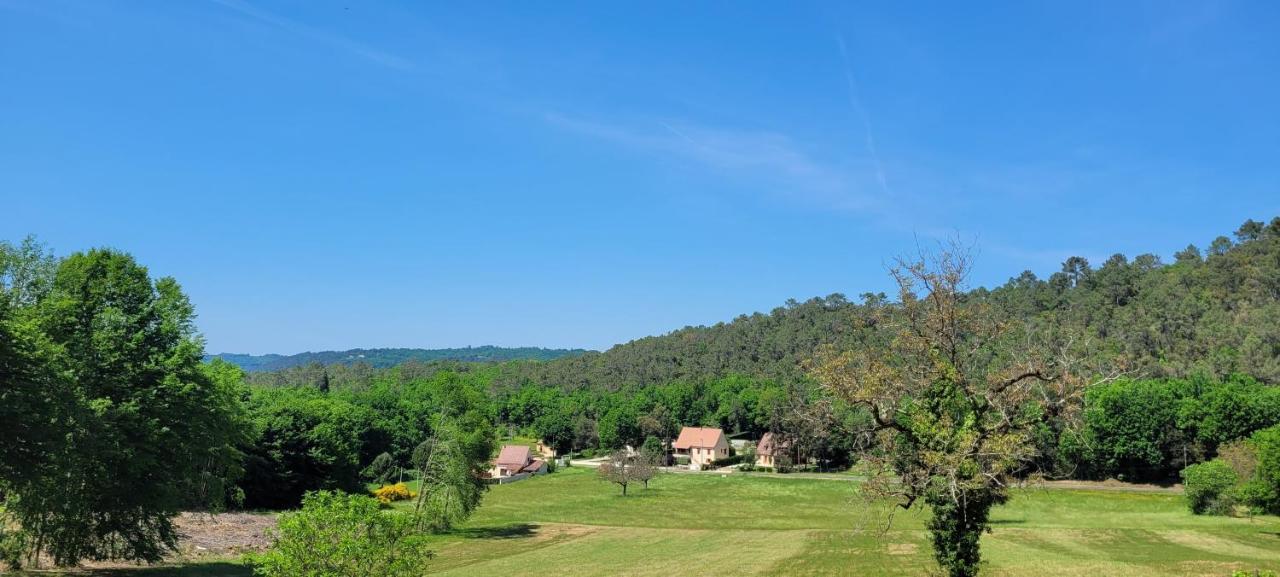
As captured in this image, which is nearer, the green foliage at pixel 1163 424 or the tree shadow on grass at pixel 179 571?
the tree shadow on grass at pixel 179 571

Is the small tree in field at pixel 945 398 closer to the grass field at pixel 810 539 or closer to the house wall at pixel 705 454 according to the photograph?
the grass field at pixel 810 539

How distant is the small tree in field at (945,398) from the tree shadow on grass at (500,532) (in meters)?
34.5


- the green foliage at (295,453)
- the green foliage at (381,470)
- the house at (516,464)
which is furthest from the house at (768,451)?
the green foliage at (295,453)

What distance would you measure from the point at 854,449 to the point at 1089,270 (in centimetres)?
17209

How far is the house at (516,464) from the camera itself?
100312mm

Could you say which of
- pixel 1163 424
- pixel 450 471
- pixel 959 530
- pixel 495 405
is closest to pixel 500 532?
pixel 450 471

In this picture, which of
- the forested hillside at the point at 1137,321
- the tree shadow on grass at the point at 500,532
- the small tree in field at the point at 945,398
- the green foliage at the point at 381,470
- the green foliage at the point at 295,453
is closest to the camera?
the small tree in field at the point at 945,398

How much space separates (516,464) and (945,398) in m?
86.3

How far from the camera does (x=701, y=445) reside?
110938 millimetres

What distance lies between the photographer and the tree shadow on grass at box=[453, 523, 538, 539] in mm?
50156

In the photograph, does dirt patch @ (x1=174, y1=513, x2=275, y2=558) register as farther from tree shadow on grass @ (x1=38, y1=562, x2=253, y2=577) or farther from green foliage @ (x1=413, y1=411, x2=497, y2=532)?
green foliage @ (x1=413, y1=411, x2=497, y2=532)

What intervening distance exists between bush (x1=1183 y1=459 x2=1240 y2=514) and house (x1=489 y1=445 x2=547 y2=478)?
6895 cm

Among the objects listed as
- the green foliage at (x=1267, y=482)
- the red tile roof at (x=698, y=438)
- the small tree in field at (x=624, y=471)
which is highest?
the green foliage at (x=1267, y=482)

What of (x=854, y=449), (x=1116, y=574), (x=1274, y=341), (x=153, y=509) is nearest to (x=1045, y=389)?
(x=854, y=449)
